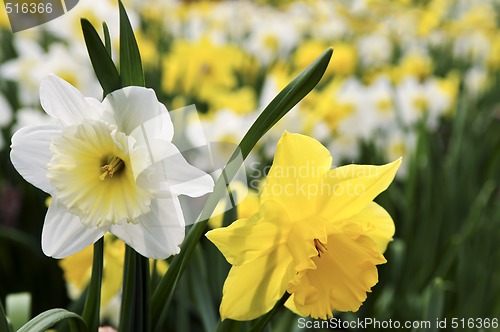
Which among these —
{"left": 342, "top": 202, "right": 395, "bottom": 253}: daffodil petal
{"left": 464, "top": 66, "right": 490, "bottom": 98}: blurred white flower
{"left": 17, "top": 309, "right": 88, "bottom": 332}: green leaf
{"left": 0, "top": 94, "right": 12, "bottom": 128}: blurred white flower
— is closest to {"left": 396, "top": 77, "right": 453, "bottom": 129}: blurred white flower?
{"left": 464, "top": 66, "right": 490, "bottom": 98}: blurred white flower

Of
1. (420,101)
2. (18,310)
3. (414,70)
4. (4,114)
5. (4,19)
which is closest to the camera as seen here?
(18,310)

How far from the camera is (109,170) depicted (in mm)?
496

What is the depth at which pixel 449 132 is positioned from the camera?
249 centimetres

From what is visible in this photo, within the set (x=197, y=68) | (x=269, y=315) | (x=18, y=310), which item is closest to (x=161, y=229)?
(x=269, y=315)

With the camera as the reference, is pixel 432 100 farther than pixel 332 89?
Yes

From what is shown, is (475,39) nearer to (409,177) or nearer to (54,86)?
(409,177)

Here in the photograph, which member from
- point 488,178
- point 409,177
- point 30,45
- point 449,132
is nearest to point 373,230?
point 409,177

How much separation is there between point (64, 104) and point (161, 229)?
12 cm

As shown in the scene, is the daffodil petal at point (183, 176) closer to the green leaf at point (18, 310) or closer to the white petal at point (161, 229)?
the white petal at point (161, 229)

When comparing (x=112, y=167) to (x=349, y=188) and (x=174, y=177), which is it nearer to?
(x=174, y=177)

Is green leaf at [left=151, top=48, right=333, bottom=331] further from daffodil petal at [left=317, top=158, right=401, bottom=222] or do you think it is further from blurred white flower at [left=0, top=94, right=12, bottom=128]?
Result: blurred white flower at [left=0, top=94, right=12, bottom=128]

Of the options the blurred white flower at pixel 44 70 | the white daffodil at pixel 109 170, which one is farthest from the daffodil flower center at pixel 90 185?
the blurred white flower at pixel 44 70

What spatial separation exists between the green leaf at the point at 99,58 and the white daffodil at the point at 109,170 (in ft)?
0.06

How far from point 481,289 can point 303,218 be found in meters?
0.84
